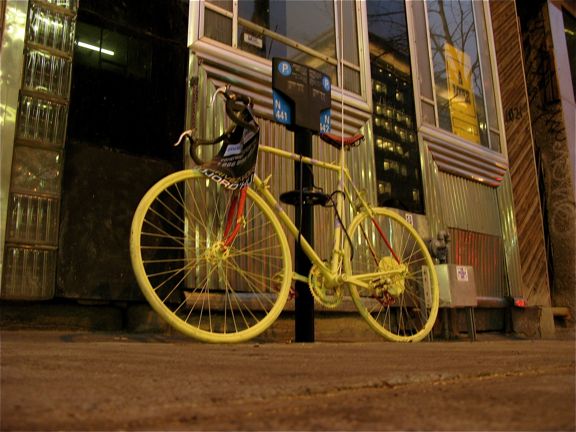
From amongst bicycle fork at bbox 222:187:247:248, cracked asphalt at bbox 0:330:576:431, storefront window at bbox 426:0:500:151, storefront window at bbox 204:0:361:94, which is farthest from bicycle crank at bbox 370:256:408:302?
storefront window at bbox 426:0:500:151

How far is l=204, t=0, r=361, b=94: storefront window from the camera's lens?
360cm

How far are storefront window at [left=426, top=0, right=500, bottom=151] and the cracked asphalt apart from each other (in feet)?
14.9

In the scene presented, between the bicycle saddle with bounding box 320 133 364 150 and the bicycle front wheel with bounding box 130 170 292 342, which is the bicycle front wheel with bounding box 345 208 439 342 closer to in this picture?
the bicycle saddle with bounding box 320 133 364 150

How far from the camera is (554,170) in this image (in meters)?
6.44

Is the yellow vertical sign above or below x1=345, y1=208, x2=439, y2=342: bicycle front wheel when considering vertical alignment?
above

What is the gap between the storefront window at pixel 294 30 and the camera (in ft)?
11.8

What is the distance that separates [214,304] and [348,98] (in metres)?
2.33

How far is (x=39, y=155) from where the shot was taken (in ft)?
9.47

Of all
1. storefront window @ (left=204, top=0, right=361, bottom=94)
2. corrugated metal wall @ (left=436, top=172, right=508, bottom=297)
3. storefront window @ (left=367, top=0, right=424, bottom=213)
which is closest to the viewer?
storefront window @ (left=204, top=0, right=361, bottom=94)

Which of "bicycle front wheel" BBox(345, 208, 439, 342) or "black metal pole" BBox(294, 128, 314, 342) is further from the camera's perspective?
"bicycle front wheel" BBox(345, 208, 439, 342)

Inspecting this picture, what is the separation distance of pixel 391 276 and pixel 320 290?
0.66m

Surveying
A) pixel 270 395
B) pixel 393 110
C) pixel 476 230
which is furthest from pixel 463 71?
pixel 270 395

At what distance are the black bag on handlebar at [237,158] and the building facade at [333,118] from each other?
84 centimetres

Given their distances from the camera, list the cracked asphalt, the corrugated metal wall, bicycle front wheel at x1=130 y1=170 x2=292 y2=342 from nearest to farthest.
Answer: the cracked asphalt
bicycle front wheel at x1=130 y1=170 x2=292 y2=342
the corrugated metal wall
